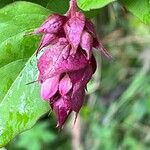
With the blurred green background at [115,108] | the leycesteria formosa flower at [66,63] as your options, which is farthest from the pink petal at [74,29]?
the blurred green background at [115,108]

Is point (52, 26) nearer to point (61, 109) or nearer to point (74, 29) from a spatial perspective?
point (74, 29)

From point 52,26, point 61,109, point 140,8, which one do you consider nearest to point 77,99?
point 61,109

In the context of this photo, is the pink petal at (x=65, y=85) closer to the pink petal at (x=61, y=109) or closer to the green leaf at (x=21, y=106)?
the pink petal at (x=61, y=109)

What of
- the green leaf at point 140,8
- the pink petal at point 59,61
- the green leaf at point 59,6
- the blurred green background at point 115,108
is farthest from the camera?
the blurred green background at point 115,108

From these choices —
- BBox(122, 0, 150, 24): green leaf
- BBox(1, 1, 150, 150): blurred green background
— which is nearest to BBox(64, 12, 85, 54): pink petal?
BBox(122, 0, 150, 24): green leaf

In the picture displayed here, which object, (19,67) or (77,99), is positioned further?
(19,67)

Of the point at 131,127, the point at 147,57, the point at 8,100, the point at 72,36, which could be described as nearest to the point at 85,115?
the point at 131,127
